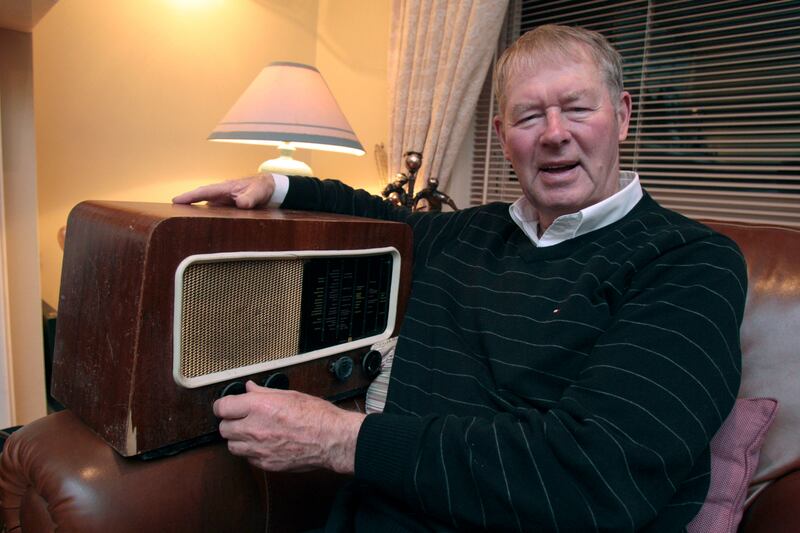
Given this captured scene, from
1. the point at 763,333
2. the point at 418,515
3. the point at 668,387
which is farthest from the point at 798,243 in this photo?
the point at 418,515

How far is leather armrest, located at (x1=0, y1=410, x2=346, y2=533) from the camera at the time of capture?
2.11ft

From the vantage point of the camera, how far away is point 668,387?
628 millimetres

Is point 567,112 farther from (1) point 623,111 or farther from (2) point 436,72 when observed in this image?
(2) point 436,72

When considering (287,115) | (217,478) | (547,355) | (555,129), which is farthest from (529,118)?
(287,115)

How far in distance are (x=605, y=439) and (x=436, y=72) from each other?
67.6 inches

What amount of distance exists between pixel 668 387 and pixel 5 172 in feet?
4.88

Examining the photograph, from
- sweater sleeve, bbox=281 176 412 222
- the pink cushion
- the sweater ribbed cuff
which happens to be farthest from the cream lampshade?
the pink cushion

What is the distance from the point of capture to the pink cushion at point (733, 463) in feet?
2.47

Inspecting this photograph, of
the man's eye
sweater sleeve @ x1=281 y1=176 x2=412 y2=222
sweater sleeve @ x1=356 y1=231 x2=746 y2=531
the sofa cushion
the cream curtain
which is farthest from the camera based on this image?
the cream curtain

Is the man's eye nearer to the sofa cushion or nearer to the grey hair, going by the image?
the grey hair

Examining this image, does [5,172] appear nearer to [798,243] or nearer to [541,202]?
[541,202]

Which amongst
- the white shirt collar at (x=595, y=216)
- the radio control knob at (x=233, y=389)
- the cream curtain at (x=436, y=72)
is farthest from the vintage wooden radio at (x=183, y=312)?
the cream curtain at (x=436, y=72)

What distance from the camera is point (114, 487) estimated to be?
0.65 meters

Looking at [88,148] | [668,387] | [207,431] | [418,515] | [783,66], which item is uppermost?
[783,66]
